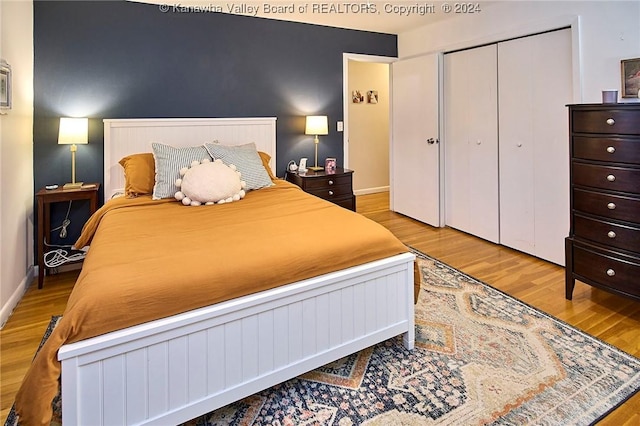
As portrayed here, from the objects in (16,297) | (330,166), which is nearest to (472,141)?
(330,166)

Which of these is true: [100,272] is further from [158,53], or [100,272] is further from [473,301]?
[158,53]

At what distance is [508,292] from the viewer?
109 inches

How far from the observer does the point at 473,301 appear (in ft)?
8.63

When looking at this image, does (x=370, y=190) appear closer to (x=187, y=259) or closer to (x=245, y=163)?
(x=245, y=163)

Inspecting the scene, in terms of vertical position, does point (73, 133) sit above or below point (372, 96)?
below

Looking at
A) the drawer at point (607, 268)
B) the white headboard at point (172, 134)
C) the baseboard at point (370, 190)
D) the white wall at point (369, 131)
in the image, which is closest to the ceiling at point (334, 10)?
the white headboard at point (172, 134)

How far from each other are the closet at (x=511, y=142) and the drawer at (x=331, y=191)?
3.90 ft

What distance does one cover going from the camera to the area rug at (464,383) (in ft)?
5.31

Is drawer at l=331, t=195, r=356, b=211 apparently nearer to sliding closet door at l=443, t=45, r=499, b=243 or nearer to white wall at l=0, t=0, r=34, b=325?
sliding closet door at l=443, t=45, r=499, b=243

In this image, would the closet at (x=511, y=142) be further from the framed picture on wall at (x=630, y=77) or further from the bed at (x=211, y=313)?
the bed at (x=211, y=313)

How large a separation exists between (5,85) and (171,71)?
137 centimetres

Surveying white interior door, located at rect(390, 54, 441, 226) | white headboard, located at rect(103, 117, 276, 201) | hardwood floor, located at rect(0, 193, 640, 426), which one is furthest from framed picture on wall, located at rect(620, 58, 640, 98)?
white headboard, located at rect(103, 117, 276, 201)

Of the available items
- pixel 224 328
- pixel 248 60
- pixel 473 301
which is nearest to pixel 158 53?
pixel 248 60

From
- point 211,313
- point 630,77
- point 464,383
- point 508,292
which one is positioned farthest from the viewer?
point 508,292
